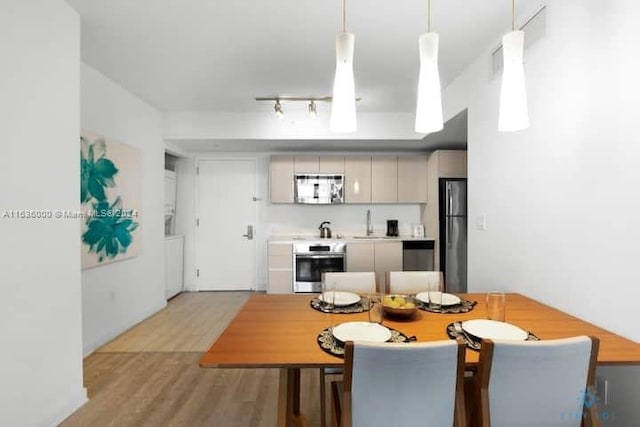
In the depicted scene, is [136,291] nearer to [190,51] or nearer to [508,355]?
[190,51]

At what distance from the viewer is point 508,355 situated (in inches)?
41.9

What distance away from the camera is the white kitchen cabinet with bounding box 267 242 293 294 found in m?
4.27

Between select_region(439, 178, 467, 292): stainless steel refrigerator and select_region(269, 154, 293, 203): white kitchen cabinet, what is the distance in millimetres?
2099

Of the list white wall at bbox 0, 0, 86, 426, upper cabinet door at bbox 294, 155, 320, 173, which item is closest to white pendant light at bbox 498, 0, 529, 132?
white wall at bbox 0, 0, 86, 426

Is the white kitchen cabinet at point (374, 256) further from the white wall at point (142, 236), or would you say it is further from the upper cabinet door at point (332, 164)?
the white wall at point (142, 236)

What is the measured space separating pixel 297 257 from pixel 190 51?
270 centimetres

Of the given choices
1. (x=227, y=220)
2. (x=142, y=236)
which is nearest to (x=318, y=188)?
(x=227, y=220)

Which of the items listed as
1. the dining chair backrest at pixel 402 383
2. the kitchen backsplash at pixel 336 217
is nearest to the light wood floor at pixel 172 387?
the dining chair backrest at pixel 402 383

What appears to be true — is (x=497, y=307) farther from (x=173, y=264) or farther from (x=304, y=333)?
(x=173, y=264)

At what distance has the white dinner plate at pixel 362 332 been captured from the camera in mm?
1278

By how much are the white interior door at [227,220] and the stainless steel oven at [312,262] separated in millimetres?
973

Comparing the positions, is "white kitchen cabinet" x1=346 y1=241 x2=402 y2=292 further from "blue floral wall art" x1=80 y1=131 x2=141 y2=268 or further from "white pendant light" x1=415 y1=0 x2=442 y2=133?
"white pendant light" x1=415 y1=0 x2=442 y2=133

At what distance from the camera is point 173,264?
4.52m

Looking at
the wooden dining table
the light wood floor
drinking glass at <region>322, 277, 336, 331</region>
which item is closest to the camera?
the wooden dining table
